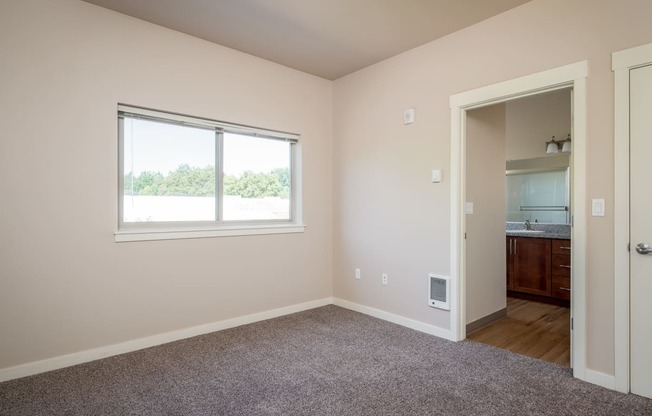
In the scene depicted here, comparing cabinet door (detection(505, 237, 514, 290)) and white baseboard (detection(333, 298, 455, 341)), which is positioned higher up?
cabinet door (detection(505, 237, 514, 290))

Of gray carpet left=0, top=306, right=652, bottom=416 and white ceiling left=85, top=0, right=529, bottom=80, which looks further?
white ceiling left=85, top=0, right=529, bottom=80

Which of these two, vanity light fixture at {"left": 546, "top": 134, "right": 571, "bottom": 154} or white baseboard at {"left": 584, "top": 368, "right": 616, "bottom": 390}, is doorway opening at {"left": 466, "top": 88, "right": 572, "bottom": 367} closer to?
vanity light fixture at {"left": 546, "top": 134, "right": 571, "bottom": 154}

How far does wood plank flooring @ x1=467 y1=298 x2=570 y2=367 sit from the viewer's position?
2.94 meters

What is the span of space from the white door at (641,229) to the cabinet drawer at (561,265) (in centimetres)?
218

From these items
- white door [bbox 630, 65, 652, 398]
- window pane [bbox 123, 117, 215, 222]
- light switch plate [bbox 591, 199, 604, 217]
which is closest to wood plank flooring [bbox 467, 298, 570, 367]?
white door [bbox 630, 65, 652, 398]

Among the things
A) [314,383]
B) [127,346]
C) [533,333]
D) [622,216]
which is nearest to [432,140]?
[622,216]

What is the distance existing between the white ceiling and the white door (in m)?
1.10

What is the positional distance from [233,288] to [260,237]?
592 millimetres

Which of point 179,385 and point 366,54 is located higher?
point 366,54

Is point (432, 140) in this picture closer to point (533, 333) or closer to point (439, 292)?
point (439, 292)

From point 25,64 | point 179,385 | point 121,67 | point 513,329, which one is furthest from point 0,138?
point 513,329

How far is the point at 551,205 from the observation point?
495cm

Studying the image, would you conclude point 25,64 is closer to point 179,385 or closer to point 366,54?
point 179,385

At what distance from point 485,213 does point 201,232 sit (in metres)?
2.87
